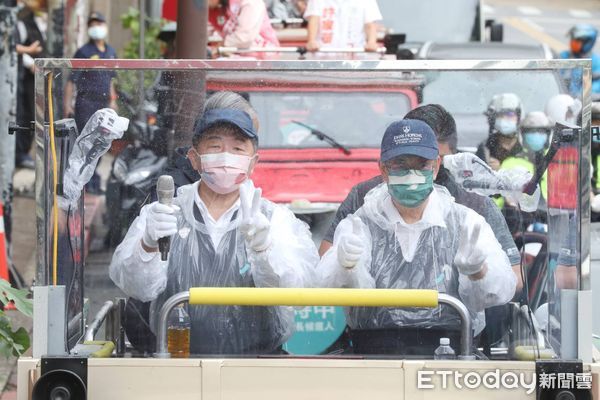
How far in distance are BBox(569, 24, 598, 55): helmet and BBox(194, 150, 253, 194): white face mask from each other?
10755 millimetres

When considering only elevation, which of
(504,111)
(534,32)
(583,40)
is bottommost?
(504,111)

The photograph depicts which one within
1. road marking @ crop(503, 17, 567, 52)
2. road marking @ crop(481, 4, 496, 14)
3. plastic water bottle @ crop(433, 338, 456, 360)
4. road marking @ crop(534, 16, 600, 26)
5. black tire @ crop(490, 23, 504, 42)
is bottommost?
plastic water bottle @ crop(433, 338, 456, 360)

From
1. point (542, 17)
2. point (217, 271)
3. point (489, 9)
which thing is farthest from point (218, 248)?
point (489, 9)

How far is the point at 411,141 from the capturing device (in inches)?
183

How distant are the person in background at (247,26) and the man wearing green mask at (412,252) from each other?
578 cm

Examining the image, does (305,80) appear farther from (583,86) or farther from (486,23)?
→ (486,23)

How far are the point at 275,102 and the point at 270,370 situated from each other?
66.0 inches

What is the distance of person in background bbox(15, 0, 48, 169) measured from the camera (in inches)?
580

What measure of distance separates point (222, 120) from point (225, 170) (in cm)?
18

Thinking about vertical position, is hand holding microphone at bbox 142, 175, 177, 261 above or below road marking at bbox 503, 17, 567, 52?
below

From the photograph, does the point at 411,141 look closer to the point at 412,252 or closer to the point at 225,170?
the point at 412,252

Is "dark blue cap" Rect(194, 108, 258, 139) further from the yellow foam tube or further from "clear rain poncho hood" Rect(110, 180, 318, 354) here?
the yellow foam tube

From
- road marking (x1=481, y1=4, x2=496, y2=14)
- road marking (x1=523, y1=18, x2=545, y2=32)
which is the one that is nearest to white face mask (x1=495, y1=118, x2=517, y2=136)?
road marking (x1=523, y1=18, x2=545, y2=32)

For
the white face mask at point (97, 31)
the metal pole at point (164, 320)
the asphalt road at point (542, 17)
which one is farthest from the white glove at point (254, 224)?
the asphalt road at point (542, 17)
